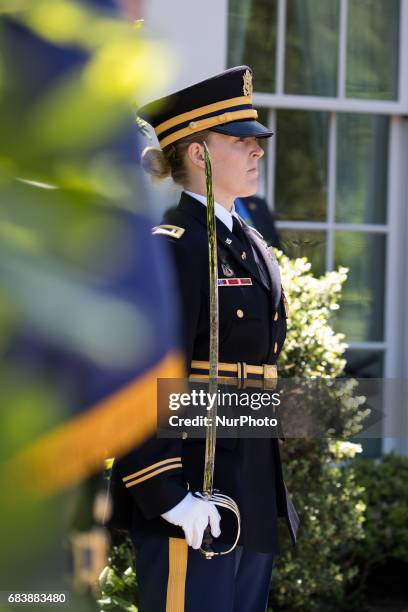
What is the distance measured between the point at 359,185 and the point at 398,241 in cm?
31

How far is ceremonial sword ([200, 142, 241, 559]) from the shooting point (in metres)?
1.86

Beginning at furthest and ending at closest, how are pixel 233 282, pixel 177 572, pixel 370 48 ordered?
1. pixel 370 48
2. pixel 233 282
3. pixel 177 572

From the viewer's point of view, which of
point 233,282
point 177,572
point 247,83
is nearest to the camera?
point 177,572

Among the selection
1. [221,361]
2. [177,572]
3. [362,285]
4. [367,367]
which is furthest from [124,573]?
[362,285]

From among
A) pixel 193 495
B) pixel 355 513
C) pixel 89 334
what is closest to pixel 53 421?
pixel 89 334

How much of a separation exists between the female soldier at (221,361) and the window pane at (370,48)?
237cm

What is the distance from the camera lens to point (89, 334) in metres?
0.34

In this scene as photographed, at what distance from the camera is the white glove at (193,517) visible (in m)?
1.84

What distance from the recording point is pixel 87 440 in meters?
0.37

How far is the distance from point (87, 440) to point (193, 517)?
151 cm

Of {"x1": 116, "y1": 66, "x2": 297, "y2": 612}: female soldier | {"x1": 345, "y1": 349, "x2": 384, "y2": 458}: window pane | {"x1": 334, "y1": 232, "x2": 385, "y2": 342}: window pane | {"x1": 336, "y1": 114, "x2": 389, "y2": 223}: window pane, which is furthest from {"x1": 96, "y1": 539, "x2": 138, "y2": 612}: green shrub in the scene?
{"x1": 336, "y1": 114, "x2": 389, "y2": 223}: window pane

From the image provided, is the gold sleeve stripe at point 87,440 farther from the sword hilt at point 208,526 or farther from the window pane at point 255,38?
the window pane at point 255,38

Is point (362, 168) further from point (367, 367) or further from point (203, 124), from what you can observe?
point (203, 124)

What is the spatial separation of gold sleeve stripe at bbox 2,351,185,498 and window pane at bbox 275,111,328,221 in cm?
410
